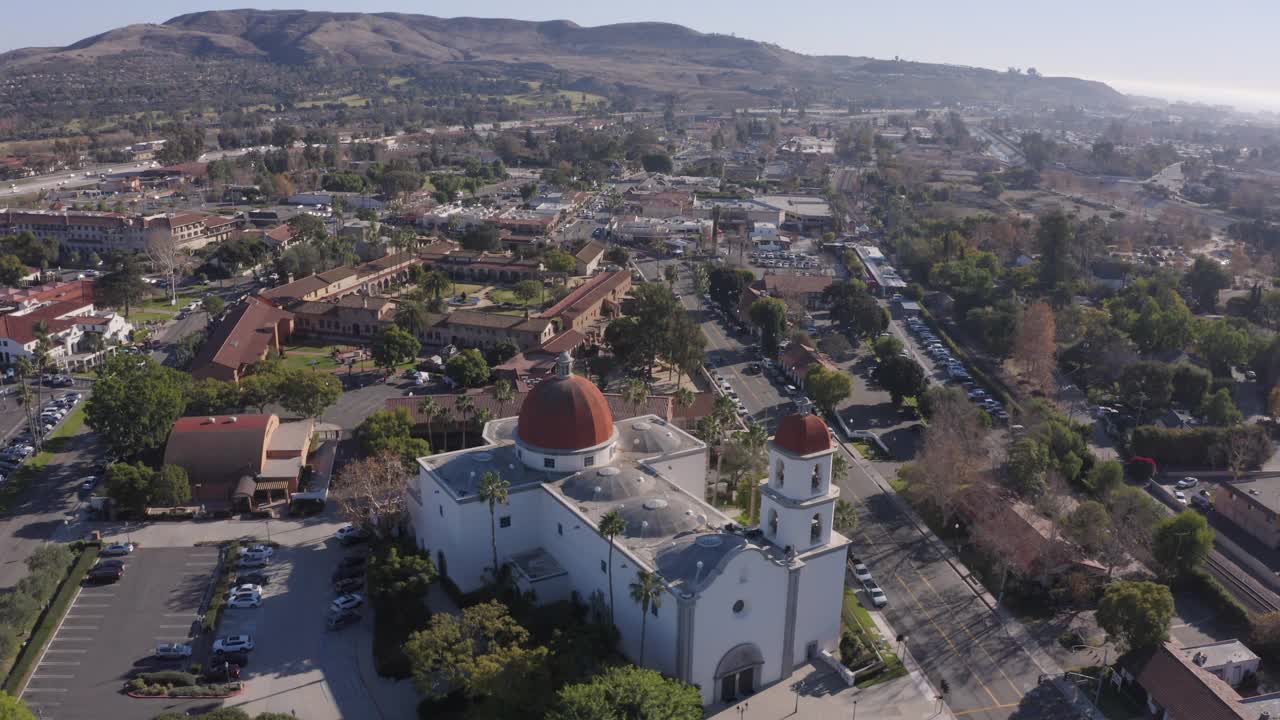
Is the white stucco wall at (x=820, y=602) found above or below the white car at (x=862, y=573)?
above

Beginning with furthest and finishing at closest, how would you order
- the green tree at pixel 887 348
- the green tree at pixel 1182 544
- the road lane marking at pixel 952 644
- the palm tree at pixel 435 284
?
1. the palm tree at pixel 435 284
2. the green tree at pixel 887 348
3. the green tree at pixel 1182 544
4. the road lane marking at pixel 952 644

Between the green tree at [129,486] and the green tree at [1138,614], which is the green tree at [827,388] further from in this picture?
the green tree at [129,486]

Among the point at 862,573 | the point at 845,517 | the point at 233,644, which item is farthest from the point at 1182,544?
the point at 233,644

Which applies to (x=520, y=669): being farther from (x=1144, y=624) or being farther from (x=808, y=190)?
(x=808, y=190)

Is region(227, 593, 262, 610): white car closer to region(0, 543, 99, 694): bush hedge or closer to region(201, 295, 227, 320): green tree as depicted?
region(0, 543, 99, 694): bush hedge

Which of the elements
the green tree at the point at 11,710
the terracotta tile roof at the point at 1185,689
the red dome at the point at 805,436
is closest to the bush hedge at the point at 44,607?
the green tree at the point at 11,710

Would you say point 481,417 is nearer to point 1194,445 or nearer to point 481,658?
point 481,658
